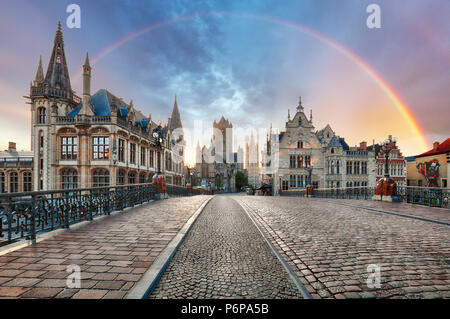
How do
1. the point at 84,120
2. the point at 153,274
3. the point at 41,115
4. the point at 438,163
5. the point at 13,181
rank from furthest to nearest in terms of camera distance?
the point at 13,181 → the point at 41,115 → the point at 84,120 → the point at 438,163 → the point at 153,274

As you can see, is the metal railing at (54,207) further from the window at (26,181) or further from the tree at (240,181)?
the tree at (240,181)

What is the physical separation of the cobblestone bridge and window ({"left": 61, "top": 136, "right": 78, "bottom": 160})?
26275mm

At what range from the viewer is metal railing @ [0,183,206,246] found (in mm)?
4262

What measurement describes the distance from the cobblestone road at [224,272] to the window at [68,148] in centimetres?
2881

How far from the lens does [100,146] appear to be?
2620cm

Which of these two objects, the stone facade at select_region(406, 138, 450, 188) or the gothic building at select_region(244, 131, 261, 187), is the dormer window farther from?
the gothic building at select_region(244, 131, 261, 187)

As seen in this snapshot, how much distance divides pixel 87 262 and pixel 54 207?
10.1 ft

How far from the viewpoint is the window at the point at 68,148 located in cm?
2652

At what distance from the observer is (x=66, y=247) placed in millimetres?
4105

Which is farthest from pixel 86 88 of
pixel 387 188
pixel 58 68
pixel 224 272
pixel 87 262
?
pixel 387 188

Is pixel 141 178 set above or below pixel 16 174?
below

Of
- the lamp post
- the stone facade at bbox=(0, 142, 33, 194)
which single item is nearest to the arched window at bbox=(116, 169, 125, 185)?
the stone facade at bbox=(0, 142, 33, 194)

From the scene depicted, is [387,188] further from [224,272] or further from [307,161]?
[307,161]
